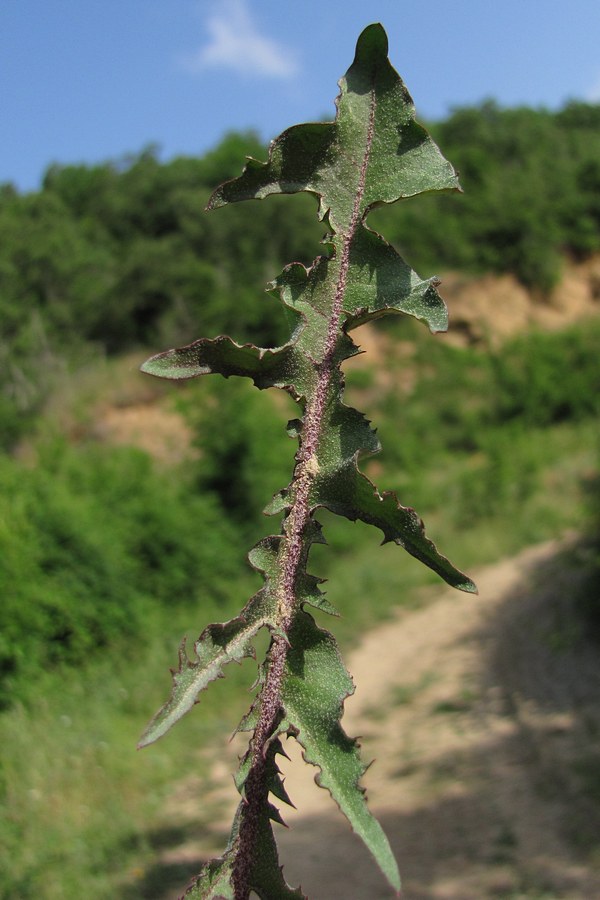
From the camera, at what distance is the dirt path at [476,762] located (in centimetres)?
652

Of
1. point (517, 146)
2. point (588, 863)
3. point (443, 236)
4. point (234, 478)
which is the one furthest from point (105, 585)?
point (517, 146)

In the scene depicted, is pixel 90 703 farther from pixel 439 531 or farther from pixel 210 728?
pixel 439 531

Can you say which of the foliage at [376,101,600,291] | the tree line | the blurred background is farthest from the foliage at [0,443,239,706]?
the foliage at [376,101,600,291]

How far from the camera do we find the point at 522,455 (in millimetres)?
19953

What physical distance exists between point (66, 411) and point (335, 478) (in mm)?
25473

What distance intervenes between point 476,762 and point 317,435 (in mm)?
8277

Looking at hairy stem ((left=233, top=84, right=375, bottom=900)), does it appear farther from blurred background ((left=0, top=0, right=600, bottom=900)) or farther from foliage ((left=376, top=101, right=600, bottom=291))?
foliage ((left=376, top=101, right=600, bottom=291))

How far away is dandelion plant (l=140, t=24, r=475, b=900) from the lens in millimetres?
648

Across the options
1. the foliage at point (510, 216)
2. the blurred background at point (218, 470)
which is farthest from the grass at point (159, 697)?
the foliage at point (510, 216)

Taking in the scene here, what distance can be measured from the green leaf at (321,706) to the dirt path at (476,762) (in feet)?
19.3

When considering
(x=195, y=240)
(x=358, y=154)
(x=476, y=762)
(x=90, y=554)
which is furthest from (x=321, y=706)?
(x=195, y=240)

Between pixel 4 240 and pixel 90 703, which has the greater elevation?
pixel 4 240

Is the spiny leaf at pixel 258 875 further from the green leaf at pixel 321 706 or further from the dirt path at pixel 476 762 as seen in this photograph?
the dirt path at pixel 476 762

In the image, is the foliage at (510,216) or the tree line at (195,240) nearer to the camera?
the tree line at (195,240)
